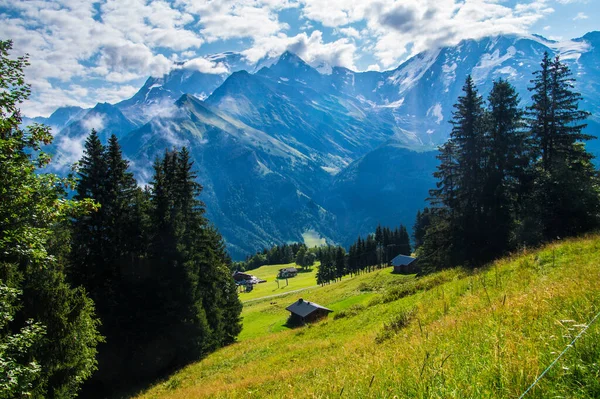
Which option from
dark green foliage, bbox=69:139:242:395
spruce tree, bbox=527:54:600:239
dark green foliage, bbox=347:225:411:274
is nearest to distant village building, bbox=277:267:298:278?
dark green foliage, bbox=347:225:411:274

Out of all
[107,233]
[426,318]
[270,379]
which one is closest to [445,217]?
[426,318]

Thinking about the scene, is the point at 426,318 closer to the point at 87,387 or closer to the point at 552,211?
the point at 552,211

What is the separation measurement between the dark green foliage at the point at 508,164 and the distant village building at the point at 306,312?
2228 cm

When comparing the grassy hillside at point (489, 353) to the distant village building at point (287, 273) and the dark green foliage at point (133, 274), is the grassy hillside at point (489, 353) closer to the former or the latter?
the dark green foliage at point (133, 274)

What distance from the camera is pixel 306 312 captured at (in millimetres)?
51000

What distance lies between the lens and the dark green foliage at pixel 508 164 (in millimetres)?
29672

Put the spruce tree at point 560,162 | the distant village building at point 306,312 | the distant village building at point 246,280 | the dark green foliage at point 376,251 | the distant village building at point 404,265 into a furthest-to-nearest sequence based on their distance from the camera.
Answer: the distant village building at point 246,280 → the dark green foliage at point 376,251 → the distant village building at point 404,265 → the distant village building at point 306,312 → the spruce tree at point 560,162

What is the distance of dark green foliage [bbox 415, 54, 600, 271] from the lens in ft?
97.3

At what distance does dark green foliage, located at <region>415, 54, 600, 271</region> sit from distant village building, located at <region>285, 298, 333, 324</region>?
22.3 meters

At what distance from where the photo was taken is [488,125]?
32656mm

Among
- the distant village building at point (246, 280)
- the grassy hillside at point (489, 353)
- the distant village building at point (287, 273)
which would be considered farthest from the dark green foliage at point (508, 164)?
the distant village building at point (287, 273)

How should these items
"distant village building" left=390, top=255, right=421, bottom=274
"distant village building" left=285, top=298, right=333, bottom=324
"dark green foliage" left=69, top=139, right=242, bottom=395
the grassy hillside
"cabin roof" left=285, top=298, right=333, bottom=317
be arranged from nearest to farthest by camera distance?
1. the grassy hillside
2. "dark green foliage" left=69, top=139, right=242, bottom=395
3. "distant village building" left=285, top=298, right=333, bottom=324
4. "cabin roof" left=285, top=298, right=333, bottom=317
5. "distant village building" left=390, top=255, right=421, bottom=274

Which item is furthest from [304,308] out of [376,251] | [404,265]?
[376,251]

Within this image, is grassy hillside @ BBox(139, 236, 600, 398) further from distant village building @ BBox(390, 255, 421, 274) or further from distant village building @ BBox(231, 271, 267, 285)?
distant village building @ BBox(231, 271, 267, 285)
